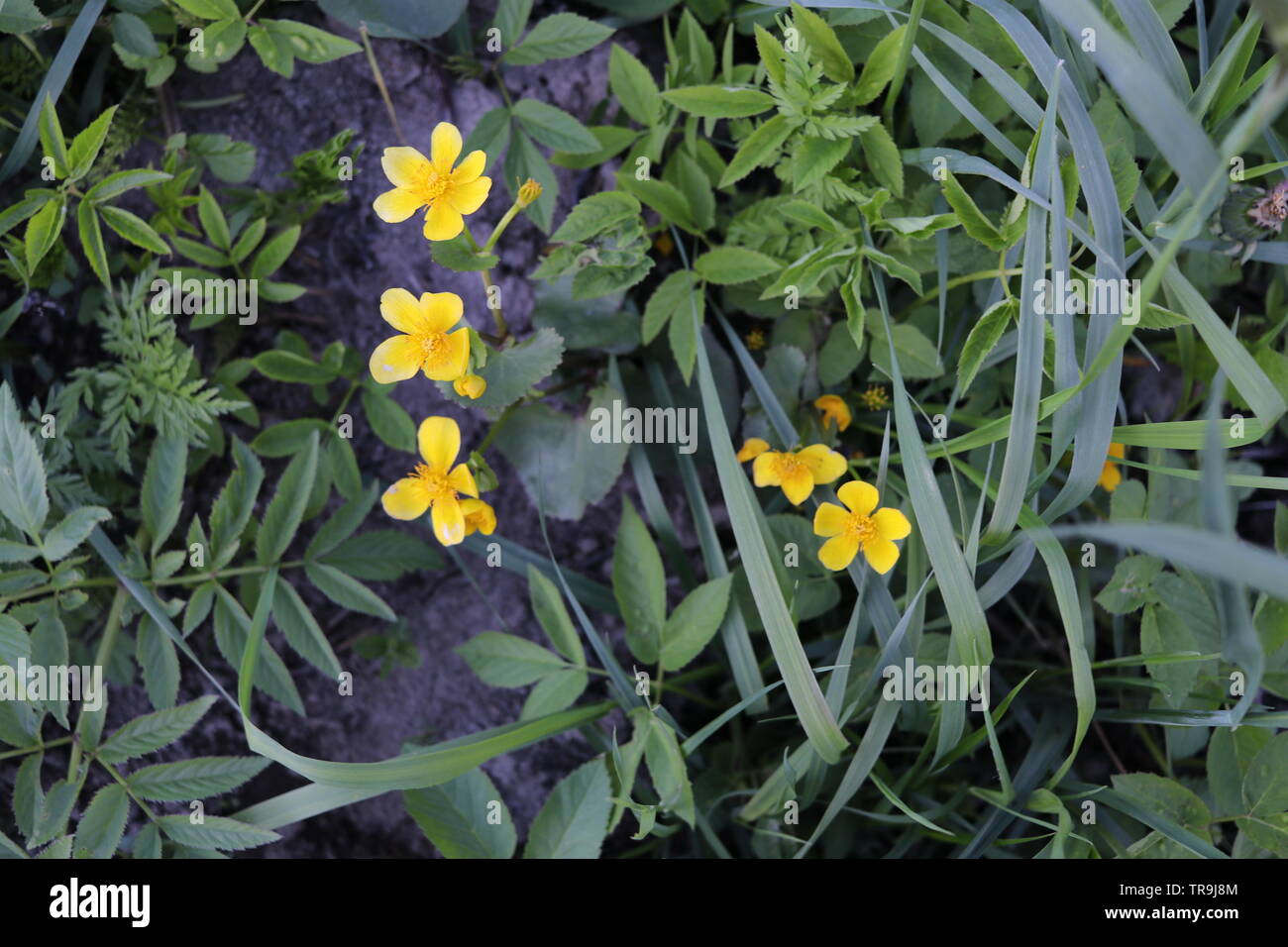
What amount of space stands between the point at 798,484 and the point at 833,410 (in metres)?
0.23

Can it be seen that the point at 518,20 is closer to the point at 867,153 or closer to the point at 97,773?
the point at 867,153

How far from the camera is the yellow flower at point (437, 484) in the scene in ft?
5.23

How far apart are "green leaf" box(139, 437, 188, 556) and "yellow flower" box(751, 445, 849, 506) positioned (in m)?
1.18

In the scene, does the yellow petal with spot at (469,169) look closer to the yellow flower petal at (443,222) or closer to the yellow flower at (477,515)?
the yellow flower petal at (443,222)

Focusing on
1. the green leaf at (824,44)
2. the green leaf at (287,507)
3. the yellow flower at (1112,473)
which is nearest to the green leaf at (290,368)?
the green leaf at (287,507)

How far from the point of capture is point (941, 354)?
1946 mm

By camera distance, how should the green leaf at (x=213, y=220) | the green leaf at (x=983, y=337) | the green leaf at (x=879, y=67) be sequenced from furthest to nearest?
the green leaf at (x=213, y=220)
the green leaf at (x=879, y=67)
the green leaf at (x=983, y=337)

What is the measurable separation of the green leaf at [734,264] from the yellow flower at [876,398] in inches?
14.6

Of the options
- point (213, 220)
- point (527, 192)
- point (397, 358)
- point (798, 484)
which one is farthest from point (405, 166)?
point (798, 484)

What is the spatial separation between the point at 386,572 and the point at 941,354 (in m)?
1.35

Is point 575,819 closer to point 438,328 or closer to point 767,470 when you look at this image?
point 767,470

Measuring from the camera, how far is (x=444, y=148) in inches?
61.3

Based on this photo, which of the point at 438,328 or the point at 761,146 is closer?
the point at 438,328
